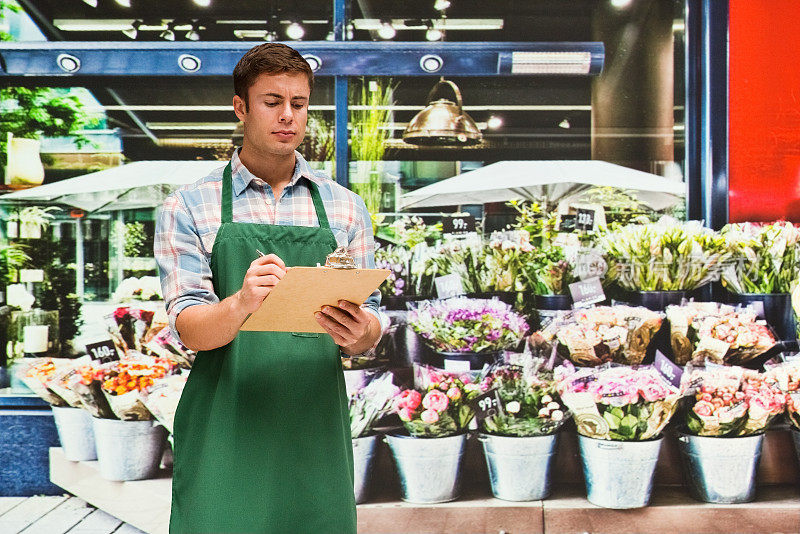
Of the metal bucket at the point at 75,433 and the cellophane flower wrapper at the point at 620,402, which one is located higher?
→ the cellophane flower wrapper at the point at 620,402

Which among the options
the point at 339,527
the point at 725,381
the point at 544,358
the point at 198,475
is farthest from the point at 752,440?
the point at 198,475

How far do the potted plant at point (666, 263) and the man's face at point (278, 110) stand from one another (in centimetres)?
278

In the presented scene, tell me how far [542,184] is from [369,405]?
159 cm

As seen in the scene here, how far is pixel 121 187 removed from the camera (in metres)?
4.43

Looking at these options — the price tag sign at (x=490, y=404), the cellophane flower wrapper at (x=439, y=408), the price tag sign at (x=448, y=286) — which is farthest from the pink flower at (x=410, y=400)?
the price tag sign at (x=448, y=286)

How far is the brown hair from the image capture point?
181 centimetres

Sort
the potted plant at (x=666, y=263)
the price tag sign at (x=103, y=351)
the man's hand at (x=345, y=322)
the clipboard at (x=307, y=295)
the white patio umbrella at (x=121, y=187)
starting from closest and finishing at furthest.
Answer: the clipboard at (x=307, y=295), the man's hand at (x=345, y=322), the potted plant at (x=666, y=263), the price tag sign at (x=103, y=351), the white patio umbrella at (x=121, y=187)

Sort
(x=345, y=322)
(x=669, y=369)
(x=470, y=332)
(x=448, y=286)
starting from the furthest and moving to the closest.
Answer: (x=448, y=286) < (x=470, y=332) < (x=669, y=369) < (x=345, y=322)

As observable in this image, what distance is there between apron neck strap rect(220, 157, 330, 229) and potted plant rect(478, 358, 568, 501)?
7.01 ft

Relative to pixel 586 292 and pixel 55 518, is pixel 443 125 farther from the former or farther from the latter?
pixel 55 518

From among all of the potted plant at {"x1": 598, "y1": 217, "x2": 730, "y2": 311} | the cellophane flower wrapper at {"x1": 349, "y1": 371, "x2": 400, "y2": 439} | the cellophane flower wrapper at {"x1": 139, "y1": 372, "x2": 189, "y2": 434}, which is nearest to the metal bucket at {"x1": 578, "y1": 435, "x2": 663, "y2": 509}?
the potted plant at {"x1": 598, "y1": 217, "x2": 730, "y2": 311}

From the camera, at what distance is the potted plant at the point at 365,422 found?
3.86 m

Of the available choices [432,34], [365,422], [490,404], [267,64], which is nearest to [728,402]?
[490,404]

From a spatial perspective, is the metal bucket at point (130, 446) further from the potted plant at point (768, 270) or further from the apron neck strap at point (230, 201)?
the potted plant at point (768, 270)
